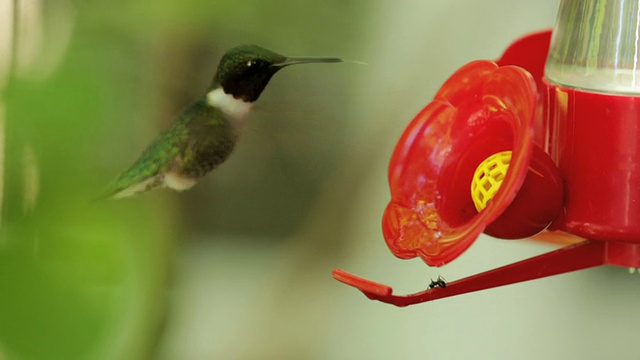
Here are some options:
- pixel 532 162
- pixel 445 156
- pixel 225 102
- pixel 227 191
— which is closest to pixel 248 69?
pixel 225 102

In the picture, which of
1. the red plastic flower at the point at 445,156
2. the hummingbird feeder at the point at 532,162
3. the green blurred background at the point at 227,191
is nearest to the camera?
the hummingbird feeder at the point at 532,162

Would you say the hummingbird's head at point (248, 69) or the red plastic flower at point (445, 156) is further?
the hummingbird's head at point (248, 69)

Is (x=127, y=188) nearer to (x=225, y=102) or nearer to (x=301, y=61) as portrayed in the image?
(x=225, y=102)

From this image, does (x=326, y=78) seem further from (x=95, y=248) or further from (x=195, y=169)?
(x=95, y=248)

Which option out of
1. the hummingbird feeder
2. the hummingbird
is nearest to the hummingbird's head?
the hummingbird

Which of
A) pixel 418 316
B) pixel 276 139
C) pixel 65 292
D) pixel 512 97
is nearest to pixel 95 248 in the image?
pixel 65 292

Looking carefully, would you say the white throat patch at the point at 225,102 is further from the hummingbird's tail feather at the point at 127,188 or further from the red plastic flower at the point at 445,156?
the red plastic flower at the point at 445,156

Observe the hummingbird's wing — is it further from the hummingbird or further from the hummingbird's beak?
the hummingbird's beak

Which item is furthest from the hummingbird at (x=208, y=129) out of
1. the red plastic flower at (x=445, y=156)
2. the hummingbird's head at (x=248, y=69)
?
the red plastic flower at (x=445, y=156)
